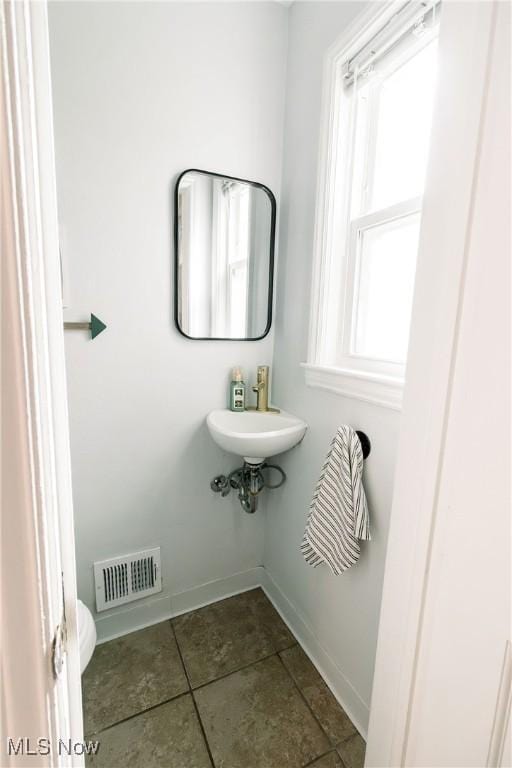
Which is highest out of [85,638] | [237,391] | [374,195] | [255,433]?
[374,195]

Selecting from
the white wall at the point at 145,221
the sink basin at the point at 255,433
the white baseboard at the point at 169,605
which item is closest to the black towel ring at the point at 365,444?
the sink basin at the point at 255,433

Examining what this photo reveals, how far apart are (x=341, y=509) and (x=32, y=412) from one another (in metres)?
0.93

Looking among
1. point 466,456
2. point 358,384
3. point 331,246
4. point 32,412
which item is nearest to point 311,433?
point 358,384

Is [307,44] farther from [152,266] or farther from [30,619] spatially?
[30,619]

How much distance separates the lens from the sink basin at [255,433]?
4.04 ft

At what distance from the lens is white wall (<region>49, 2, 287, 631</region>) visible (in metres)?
1.14

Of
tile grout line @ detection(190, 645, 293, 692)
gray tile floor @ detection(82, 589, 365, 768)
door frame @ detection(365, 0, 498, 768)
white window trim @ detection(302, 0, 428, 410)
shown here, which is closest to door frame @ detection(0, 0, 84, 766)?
door frame @ detection(365, 0, 498, 768)

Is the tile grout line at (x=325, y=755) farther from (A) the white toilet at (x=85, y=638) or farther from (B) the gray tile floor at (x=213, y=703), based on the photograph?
(A) the white toilet at (x=85, y=638)

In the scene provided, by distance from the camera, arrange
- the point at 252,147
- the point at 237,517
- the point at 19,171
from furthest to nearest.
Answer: the point at 237,517 < the point at 252,147 < the point at 19,171

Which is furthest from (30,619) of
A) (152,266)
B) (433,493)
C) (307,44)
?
(307,44)

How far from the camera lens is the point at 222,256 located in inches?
56.5

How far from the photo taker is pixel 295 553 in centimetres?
148

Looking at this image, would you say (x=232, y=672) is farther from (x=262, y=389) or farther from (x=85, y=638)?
(x=262, y=389)

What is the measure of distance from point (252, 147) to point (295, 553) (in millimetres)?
1777
